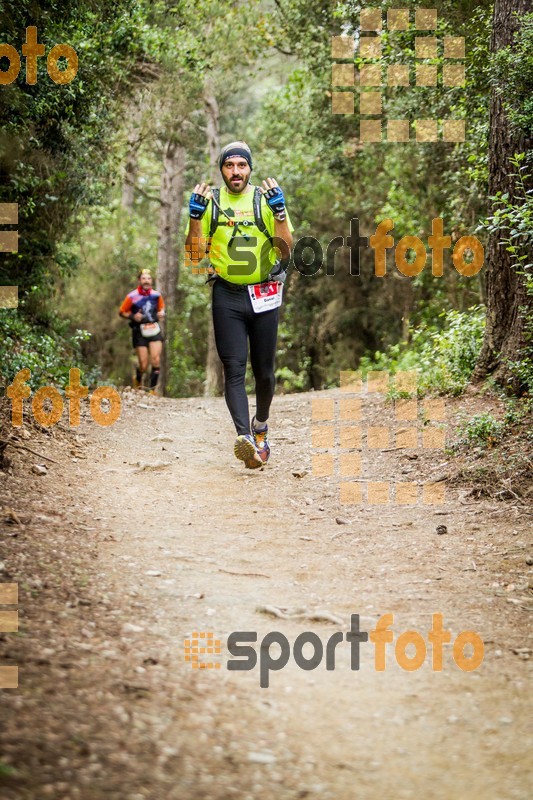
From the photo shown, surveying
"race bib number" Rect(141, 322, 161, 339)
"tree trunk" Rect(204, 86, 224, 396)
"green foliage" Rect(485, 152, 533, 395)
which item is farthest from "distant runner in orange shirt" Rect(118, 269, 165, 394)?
"green foliage" Rect(485, 152, 533, 395)

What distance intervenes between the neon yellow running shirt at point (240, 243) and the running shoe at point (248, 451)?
132 centimetres

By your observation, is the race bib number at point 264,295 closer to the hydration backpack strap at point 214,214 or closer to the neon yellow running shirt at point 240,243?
the neon yellow running shirt at point 240,243

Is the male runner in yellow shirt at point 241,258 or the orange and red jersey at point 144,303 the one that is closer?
the male runner in yellow shirt at point 241,258

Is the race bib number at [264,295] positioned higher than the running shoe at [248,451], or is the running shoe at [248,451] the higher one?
the race bib number at [264,295]

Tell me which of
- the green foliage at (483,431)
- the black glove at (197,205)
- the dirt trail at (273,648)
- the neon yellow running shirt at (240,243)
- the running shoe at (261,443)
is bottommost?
the dirt trail at (273,648)

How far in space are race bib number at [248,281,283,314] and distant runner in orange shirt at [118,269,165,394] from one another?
23.7 feet

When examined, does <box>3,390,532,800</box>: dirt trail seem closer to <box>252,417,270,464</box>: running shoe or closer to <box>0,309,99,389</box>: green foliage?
<box>252,417,270,464</box>: running shoe

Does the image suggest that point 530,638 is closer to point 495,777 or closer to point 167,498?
point 495,777

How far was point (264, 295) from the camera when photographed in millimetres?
6809

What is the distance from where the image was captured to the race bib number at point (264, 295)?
6.77 meters

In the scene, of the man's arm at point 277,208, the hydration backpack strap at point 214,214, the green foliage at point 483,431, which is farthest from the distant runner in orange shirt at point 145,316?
the green foliage at point 483,431

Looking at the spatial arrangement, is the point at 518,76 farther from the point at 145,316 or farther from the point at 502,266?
the point at 145,316

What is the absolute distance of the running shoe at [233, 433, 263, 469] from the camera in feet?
22.5

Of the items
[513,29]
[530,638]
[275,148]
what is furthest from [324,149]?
[530,638]
